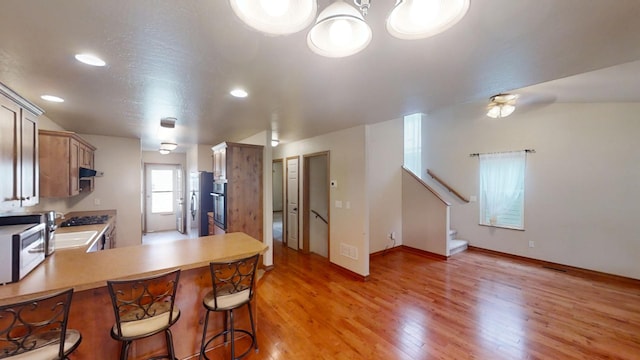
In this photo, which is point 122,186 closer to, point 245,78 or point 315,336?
point 245,78

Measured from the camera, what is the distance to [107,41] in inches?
58.0

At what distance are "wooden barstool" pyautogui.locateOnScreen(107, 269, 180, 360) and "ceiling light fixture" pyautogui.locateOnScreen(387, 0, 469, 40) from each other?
1.98 metres

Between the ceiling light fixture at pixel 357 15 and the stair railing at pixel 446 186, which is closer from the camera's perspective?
the ceiling light fixture at pixel 357 15

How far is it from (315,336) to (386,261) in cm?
269

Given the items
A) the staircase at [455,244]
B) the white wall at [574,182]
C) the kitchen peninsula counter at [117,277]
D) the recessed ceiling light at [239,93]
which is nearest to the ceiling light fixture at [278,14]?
the recessed ceiling light at [239,93]

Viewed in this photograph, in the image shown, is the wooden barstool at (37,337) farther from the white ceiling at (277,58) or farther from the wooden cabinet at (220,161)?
the wooden cabinet at (220,161)

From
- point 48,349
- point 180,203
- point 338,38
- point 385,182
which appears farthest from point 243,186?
point 180,203

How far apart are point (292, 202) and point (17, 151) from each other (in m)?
4.15

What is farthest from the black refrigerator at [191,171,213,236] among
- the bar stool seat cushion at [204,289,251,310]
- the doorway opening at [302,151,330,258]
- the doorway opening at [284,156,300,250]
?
the bar stool seat cushion at [204,289,251,310]

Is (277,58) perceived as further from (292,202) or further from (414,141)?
(414,141)

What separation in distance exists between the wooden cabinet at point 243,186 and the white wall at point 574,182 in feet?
15.5

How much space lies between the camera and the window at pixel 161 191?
24.0ft

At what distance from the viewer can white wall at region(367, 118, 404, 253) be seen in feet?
16.8

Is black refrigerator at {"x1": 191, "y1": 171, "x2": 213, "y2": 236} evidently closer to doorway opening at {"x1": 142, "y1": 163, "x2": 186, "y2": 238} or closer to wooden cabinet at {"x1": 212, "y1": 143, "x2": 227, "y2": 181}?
wooden cabinet at {"x1": 212, "y1": 143, "x2": 227, "y2": 181}
